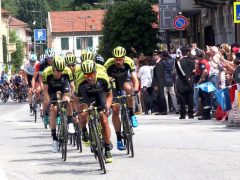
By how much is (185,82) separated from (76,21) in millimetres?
114348

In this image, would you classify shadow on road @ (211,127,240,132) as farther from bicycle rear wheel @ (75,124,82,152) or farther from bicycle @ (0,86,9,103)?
bicycle @ (0,86,9,103)

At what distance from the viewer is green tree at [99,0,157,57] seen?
165 ft

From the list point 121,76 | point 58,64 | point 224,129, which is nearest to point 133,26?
point 224,129

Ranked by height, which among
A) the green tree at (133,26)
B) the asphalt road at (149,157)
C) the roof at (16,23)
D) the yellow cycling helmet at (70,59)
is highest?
the roof at (16,23)

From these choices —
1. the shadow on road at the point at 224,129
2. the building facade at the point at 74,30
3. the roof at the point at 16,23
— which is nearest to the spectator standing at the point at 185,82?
the shadow on road at the point at 224,129

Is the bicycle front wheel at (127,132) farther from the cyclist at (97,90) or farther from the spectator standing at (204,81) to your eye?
the spectator standing at (204,81)

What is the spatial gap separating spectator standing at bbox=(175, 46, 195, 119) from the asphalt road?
261 cm

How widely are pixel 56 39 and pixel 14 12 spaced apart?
38.7 metres

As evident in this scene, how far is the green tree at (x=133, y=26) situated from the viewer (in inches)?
1975

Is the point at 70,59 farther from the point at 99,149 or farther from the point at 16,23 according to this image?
the point at 16,23

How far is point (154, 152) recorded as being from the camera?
615 inches

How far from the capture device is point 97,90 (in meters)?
13.9

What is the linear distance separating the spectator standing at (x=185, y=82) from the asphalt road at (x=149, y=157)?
8.57 feet

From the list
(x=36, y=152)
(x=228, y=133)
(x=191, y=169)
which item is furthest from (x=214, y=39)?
(x=191, y=169)
